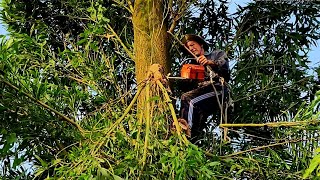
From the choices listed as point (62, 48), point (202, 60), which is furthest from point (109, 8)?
point (202, 60)

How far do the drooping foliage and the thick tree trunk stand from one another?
53mm

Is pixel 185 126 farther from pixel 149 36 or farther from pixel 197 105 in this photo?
pixel 149 36

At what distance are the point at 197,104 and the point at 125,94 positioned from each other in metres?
0.49

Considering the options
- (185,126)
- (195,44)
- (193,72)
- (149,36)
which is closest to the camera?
(185,126)

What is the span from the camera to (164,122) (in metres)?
3.35

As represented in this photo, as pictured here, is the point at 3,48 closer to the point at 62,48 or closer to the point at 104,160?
the point at 104,160

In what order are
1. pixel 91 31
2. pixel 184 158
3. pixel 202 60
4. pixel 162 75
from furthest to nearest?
pixel 91 31, pixel 202 60, pixel 162 75, pixel 184 158

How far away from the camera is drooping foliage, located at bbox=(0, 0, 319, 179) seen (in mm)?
3100

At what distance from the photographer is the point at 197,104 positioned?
13.0ft

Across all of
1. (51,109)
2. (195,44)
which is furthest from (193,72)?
(51,109)

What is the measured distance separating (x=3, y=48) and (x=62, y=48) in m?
1.56

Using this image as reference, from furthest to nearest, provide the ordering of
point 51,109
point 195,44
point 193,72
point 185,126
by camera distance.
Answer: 1. point 195,44
2. point 193,72
3. point 185,126
4. point 51,109

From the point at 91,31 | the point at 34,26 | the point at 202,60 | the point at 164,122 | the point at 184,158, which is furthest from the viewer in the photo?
the point at 34,26

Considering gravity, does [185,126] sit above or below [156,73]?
below
